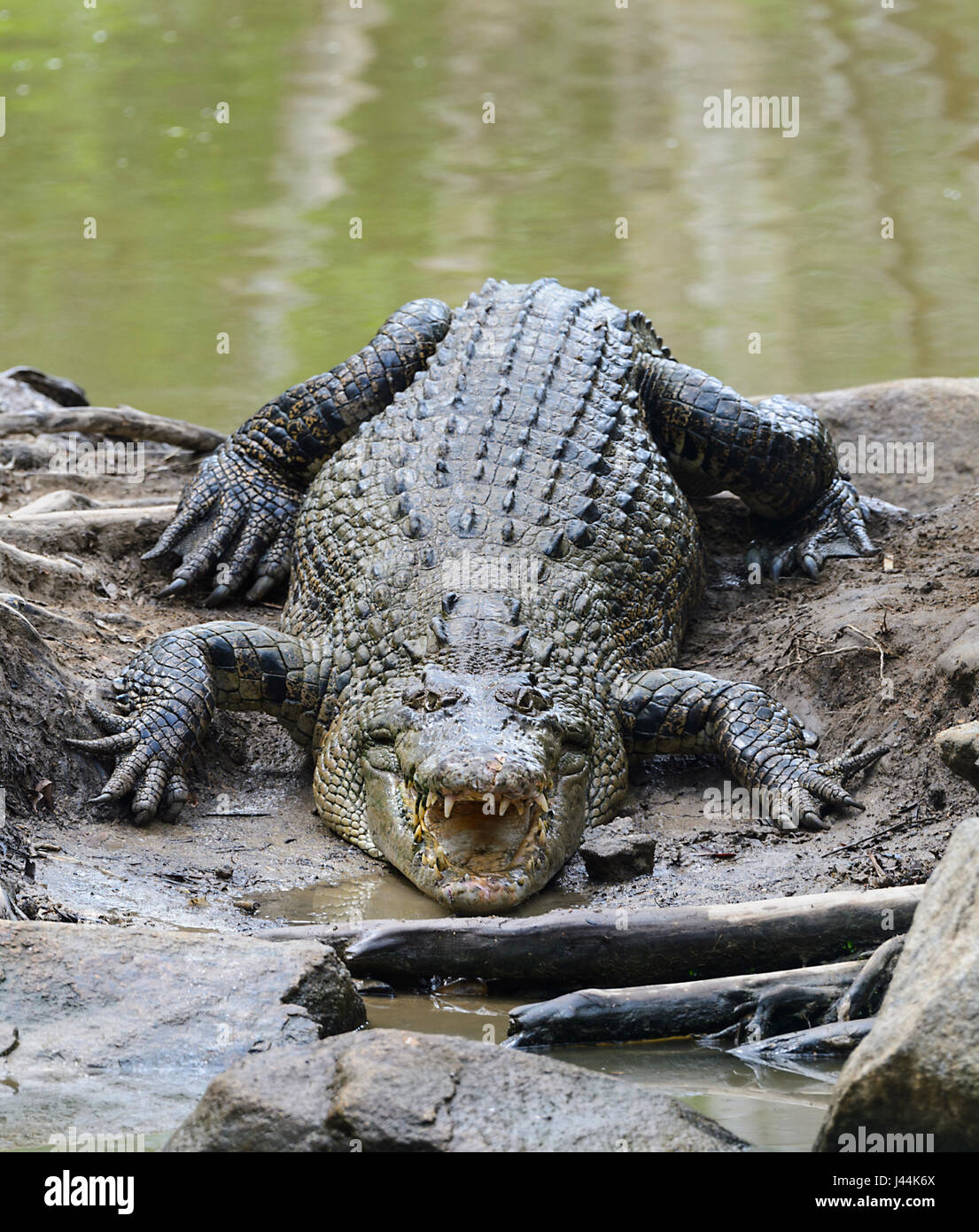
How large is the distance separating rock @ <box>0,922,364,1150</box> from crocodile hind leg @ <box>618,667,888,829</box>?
83.1 inches

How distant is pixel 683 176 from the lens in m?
17.0

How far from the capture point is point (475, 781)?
14.5 ft

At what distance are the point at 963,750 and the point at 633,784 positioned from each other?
2075 millimetres

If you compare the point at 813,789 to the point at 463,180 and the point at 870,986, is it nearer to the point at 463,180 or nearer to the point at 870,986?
the point at 870,986

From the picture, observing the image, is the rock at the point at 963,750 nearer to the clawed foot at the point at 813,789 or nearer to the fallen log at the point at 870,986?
the fallen log at the point at 870,986

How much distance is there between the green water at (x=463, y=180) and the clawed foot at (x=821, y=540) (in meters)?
4.21

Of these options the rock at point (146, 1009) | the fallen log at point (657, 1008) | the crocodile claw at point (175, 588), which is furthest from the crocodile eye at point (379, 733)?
the crocodile claw at point (175, 588)

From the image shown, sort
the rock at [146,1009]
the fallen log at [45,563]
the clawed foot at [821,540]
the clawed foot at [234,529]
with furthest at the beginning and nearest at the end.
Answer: the clawed foot at [821,540] → the clawed foot at [234,529] → the fallen log at [45,563] → the rock at [146,1009]

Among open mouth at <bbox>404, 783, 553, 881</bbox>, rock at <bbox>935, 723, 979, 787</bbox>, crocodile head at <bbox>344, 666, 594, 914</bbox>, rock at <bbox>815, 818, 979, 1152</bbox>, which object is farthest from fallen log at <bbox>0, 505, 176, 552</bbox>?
rock at <bbox>815, 818, 979, 1152</bbox>

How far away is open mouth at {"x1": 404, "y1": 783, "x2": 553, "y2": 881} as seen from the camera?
14.9 feet

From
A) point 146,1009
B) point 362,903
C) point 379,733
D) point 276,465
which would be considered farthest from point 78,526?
point 146,1009

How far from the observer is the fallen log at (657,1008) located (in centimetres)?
351

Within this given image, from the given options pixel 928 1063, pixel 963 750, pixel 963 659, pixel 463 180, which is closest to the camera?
pixel 928 1063

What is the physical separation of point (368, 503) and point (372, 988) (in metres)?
2.79
